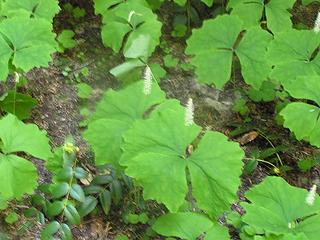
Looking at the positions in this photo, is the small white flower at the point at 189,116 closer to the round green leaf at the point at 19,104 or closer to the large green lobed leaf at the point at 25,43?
the large green lobed leaf at the point at 25,43

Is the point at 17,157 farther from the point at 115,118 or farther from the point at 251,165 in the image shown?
the point at 251,165

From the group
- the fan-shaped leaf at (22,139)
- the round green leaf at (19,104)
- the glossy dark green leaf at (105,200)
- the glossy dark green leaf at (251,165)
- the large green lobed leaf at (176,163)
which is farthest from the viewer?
the glossy dark green leaf at (251,165)

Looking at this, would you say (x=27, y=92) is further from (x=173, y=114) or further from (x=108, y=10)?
(x=173, y=114)

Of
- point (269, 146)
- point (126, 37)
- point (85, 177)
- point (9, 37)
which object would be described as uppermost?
point (9, 37)

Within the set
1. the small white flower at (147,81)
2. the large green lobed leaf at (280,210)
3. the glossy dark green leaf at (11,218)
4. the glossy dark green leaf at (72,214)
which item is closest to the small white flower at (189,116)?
the small white flower at (147,81)

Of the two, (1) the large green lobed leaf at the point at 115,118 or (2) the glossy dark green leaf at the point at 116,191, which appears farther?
(2) the glossy dark green leaf at the point at 116,191

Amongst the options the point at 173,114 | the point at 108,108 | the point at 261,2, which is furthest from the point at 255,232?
the point at 261,2
